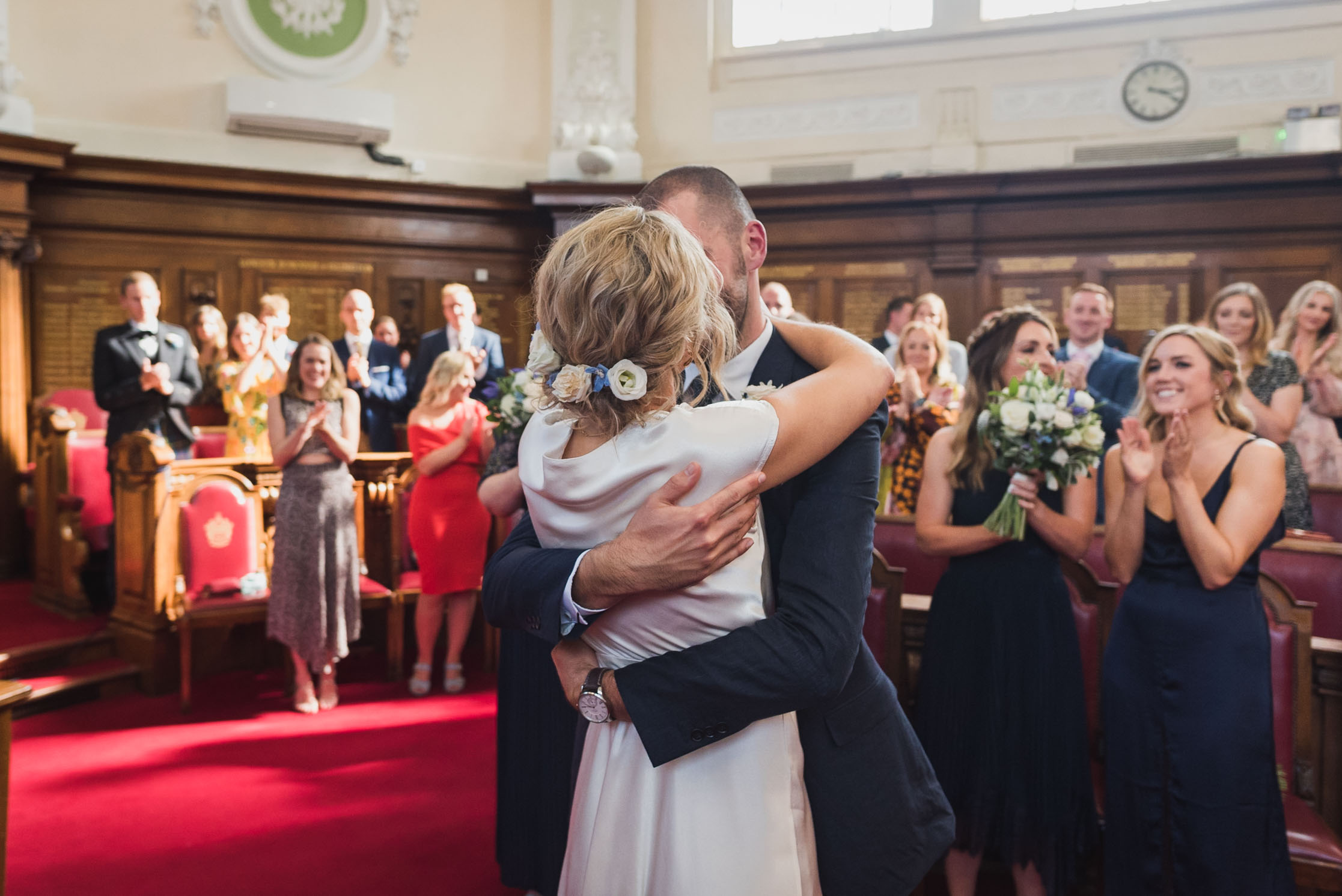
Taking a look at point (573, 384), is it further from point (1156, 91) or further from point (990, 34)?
point (990, 34)

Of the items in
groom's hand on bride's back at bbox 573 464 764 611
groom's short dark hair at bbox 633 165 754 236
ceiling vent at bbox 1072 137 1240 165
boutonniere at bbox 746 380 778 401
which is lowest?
groom's hand on bride's back at bbox 573 464 764 611

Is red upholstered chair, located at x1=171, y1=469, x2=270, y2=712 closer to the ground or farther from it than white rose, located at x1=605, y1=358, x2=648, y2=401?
closer to the ground

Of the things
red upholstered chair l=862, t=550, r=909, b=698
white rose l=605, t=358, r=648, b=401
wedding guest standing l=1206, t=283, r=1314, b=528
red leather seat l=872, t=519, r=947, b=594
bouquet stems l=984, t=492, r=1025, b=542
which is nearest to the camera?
white rose l=605, t=358, r=648, b=401

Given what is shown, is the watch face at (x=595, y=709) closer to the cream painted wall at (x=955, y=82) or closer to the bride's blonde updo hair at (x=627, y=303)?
the bride's blonde updo hair at (x=627, y=303)

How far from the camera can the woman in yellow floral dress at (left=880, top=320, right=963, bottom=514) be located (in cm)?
498

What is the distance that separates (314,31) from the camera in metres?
9.45

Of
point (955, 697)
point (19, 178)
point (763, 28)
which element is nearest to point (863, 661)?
point (955, 697)

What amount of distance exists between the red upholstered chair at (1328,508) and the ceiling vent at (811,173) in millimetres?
5391

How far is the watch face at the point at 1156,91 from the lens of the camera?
8492 mm

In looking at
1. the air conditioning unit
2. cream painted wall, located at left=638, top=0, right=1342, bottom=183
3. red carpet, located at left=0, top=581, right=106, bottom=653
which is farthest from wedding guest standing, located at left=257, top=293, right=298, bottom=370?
cream painted wall, located at left=638, top=0, right=1342, bottom=183

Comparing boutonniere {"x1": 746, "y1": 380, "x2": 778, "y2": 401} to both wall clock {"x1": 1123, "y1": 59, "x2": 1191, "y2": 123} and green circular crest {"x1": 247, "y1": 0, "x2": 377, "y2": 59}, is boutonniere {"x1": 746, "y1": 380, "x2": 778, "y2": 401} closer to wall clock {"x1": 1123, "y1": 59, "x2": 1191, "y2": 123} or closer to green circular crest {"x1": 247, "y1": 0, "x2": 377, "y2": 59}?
wall clock {"x1": 1123, "y1": 59, "x2": 1191, "y2": 123}

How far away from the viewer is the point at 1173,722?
8.34 ft

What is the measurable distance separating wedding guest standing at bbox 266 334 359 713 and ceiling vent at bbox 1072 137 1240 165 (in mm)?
6811

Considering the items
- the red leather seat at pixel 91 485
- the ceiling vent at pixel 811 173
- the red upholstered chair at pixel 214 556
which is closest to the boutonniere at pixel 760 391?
the red upholstered chair at pixel 214 556
